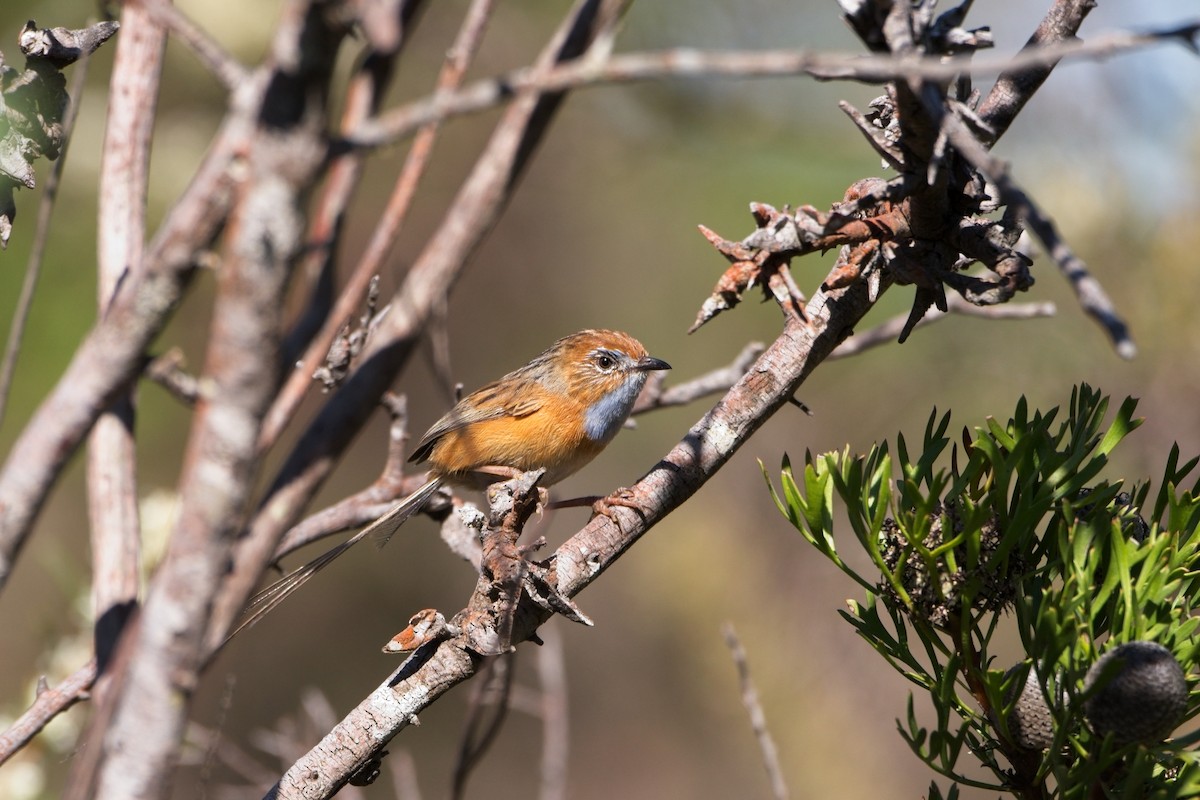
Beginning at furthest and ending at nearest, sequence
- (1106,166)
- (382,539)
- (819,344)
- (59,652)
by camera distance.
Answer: (1106,166) → (382,539) → (59,652) → (819,344)

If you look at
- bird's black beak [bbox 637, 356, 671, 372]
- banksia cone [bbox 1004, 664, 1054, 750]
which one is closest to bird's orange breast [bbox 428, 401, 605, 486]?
bird's black beak [bbox 637, 356, 671, 372]

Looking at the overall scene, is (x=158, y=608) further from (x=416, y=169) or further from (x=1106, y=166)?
(x=1106, y=166)

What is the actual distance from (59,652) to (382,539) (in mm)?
1032

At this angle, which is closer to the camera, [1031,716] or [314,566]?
[1031,716]

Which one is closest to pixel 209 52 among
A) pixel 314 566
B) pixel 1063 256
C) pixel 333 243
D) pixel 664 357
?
pixel 333 243

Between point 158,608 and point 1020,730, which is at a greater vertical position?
point 158,608

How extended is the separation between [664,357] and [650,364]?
109 centimetres

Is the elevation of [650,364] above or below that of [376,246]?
above

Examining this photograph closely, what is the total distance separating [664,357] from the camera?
5289 millimetres

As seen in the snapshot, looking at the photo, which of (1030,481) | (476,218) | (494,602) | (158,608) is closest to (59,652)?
(494,602)

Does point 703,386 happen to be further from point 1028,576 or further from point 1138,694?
point 1138,694

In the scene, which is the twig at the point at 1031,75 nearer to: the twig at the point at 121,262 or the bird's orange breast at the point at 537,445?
the twig at the point at 121,262

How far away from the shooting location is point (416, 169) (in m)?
1.01

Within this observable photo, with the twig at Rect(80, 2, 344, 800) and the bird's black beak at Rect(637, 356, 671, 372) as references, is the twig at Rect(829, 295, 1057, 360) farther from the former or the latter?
the twig at Rect(80, 2, 344, 800)
